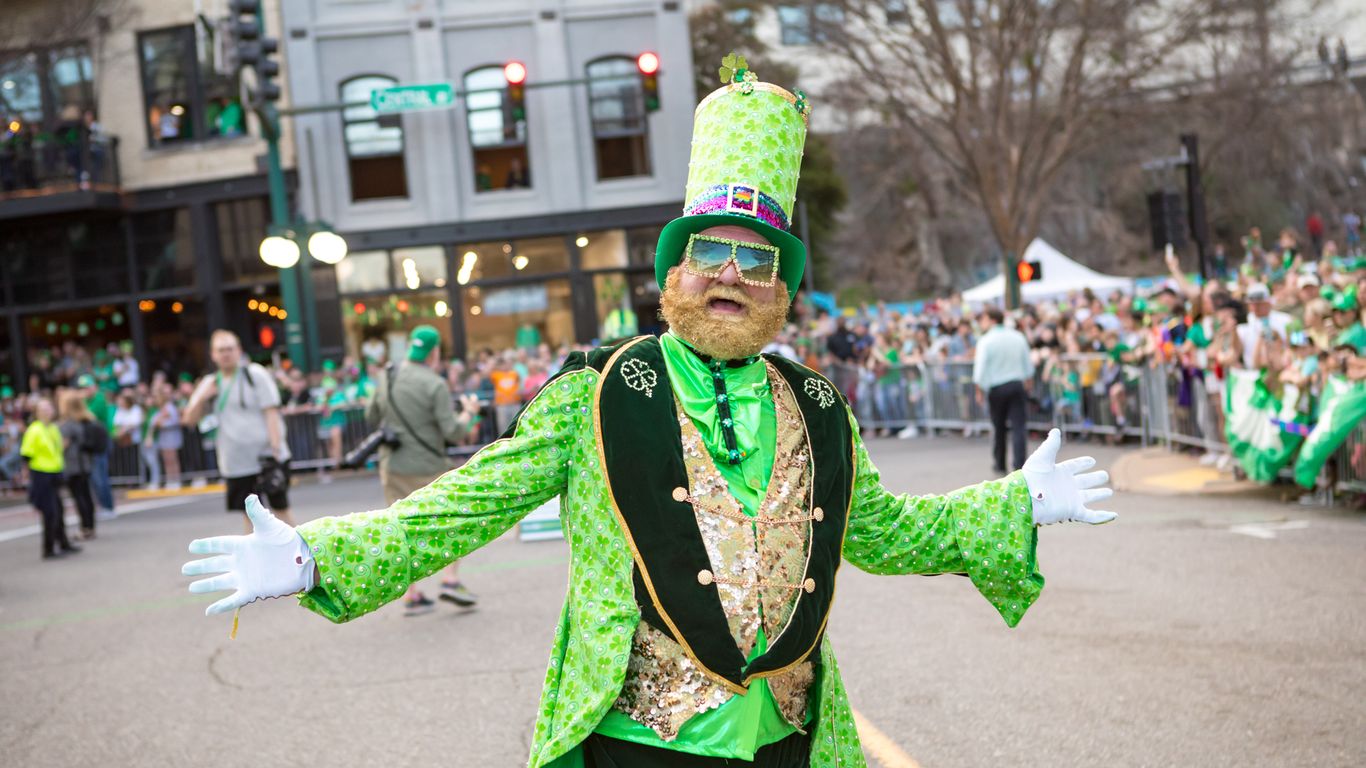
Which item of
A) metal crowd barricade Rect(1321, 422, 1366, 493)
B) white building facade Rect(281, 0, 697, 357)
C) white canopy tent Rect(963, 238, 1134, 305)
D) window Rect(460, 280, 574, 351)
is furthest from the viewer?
white canopy tent Rect(963, 238, 1134, 305)

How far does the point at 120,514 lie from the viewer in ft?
59.4

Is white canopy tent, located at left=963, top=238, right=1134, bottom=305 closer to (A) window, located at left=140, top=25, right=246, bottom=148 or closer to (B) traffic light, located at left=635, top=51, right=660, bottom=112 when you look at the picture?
(B) traffic light, located at left=635, top=51, right=660, bottom=112

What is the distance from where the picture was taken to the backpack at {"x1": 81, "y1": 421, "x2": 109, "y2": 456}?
14820 mm

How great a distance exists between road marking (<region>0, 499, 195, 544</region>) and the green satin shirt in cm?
1470

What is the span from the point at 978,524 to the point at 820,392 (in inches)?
20.1

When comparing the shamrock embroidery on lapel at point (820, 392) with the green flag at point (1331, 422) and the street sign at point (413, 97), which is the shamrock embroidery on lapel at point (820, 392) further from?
the street sign at point (413, 97)

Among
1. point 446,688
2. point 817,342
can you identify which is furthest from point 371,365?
point 446,688

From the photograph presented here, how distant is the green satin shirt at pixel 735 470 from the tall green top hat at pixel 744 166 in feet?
0.79

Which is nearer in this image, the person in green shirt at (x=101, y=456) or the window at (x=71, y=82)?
the person in green shirt at (x=101, y=456)

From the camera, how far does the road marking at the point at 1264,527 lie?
9.98 m

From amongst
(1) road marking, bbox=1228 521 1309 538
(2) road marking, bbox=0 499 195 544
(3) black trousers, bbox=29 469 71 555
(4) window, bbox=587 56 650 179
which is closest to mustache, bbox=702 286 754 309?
(1) road marking, bbox=1228 521 1309 538

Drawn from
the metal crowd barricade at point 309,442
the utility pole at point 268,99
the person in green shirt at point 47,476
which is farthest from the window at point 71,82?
the person in green shirt at point 47,476

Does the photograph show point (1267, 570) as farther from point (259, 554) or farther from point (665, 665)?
point (259, 554)

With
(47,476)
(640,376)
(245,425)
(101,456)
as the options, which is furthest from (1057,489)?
(101,456)
